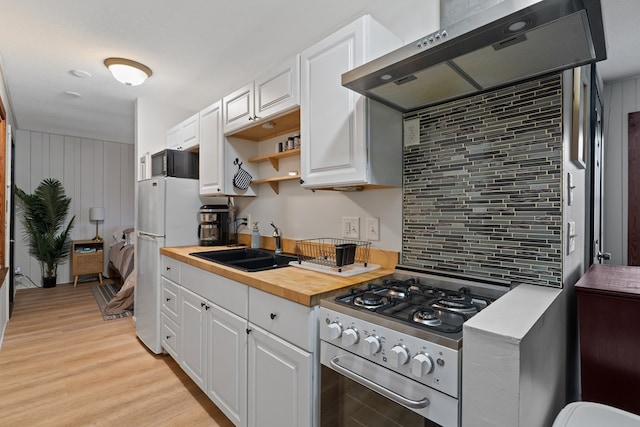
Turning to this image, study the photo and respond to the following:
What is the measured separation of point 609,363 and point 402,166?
3.89 ft

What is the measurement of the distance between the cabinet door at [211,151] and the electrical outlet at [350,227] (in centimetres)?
108

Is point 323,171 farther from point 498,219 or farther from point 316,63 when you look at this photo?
point 498,219

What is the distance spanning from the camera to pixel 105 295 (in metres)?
4.47

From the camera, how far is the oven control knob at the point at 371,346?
1.03 metres

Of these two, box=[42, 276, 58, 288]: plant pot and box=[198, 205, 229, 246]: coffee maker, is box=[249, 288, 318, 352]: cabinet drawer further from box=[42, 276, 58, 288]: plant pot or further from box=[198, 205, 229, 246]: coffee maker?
box=[42, 276, 58, 288]: plant pot

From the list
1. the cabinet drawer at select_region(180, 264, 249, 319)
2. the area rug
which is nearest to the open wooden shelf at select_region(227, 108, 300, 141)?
the cabinet drawer at select_region(180, 264, 249, 319)

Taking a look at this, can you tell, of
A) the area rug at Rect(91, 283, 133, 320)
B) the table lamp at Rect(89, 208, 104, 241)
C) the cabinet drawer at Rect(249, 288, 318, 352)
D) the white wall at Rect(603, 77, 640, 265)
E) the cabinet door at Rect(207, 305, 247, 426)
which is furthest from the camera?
the table lamp at Rect(89, 208, 104, 241)

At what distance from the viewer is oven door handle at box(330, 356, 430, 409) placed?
0.92 meters


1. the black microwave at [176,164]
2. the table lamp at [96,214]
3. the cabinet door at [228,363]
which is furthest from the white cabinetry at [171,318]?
the table lamp at [96,214]

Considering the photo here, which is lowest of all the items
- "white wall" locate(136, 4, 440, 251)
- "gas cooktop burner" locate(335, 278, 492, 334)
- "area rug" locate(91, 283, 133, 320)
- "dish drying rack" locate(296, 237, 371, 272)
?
"area rug" locate(91, 283, 133, 320)

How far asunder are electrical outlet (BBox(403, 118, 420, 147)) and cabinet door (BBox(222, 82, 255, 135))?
3.37 feet

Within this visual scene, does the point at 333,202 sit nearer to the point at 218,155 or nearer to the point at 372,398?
the point at 218,155

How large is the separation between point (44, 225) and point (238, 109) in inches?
184

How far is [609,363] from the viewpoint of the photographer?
124 centimetres
